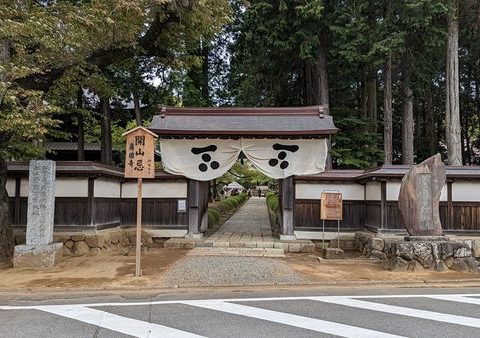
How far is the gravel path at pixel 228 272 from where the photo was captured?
345 inches

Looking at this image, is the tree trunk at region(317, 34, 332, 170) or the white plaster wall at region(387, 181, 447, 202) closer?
the white plaster wall at region(387, 181, 447, 202)

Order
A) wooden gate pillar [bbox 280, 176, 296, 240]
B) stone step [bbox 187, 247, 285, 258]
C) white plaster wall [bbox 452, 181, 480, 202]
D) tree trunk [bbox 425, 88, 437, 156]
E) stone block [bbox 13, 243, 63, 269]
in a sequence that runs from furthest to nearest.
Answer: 1. tree trunk [bbox 425, 88, 437, 156]
2. wooden gate pillar [bbox 280, 176, 296, 240]
3. white plaster wall [bbox 452, 181, 480, 202]
4. stone step [bbox 187, 247, 285, 258]
5. stone block [bbox 13, 243, 63, 269]

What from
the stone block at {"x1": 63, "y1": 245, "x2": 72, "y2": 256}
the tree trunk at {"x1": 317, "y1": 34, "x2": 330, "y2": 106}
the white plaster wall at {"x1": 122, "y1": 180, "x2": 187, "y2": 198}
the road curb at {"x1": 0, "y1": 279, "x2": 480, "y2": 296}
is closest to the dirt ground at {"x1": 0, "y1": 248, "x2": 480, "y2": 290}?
the road curb at {"x1": 0, "y1": 279, "x2": 480, "y2": 296}

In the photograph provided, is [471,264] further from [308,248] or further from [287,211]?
[287,211]

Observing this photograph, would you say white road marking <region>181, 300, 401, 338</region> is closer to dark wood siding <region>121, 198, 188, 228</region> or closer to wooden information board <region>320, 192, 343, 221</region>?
wooden information board <region>320, 192, 343, 221</region>

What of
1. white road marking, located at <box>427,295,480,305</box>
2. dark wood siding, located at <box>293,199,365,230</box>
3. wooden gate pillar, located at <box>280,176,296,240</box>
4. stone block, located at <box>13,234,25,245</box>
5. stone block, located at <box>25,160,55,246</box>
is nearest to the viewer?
white road marking, located at <box>427,295,480,305</box>

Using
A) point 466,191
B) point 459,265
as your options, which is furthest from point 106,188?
point 466,191

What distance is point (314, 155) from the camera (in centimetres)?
1430

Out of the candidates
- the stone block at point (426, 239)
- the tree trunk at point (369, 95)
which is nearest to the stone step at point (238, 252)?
the stone block at point (426, 239)

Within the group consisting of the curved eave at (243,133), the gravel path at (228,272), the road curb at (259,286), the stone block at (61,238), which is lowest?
the road curb at (259,286)

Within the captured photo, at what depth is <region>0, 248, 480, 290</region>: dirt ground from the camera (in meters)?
8.55

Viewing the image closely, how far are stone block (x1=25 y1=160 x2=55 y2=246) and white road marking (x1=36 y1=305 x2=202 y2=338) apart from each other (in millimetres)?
3957

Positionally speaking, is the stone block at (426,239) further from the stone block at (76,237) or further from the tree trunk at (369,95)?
the tree trunk at (369,95)

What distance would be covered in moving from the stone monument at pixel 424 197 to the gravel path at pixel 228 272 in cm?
341
